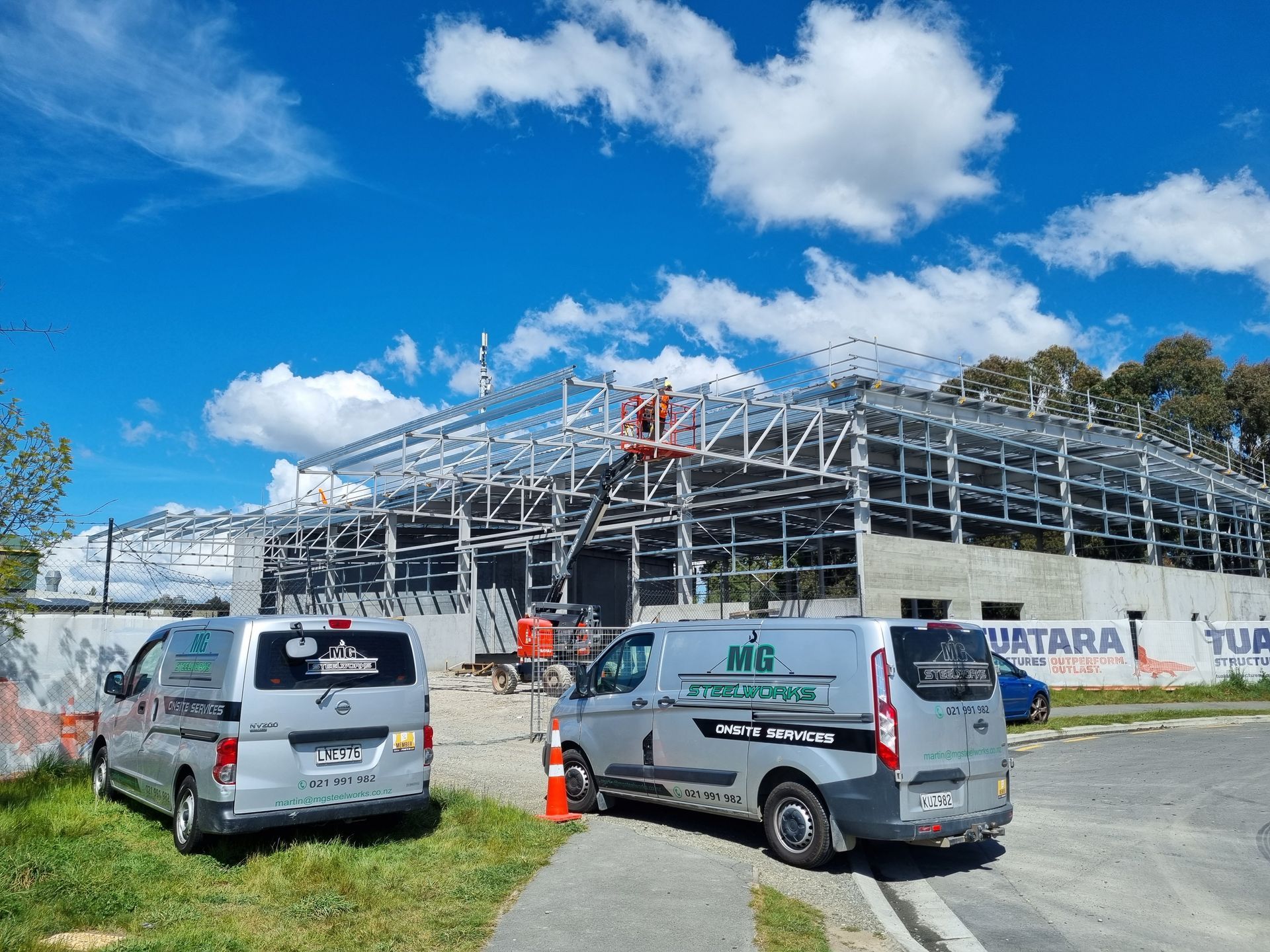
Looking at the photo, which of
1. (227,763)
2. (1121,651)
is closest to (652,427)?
(1121,651)

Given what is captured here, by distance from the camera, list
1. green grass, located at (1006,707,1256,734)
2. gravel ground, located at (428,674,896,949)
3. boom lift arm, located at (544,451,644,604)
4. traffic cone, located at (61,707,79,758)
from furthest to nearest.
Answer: boom lift arm, located at (544,451,644,604) → green grass, located at (1006,707,1256,734) → traffic cone, located at (61,707,79,758) → gravel ground, located at (428,674,896,949)

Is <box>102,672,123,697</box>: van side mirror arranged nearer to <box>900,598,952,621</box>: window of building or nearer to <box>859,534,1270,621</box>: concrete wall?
<box>859,534,1270,621</box>: concrete wall

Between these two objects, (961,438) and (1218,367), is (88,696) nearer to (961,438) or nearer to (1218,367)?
(961,438)

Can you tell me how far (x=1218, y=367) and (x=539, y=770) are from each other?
50371mm

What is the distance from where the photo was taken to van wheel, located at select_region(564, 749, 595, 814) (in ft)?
33.1

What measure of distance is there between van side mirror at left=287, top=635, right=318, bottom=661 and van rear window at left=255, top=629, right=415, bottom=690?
0.05 feet

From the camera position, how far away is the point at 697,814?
10.2 m

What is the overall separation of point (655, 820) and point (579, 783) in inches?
34.1

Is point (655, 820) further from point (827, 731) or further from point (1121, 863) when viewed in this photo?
point (1121, 863)

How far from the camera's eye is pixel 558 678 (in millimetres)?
19188

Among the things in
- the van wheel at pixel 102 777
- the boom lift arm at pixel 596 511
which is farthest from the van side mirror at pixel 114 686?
the boom lift arm at pixel 596 511

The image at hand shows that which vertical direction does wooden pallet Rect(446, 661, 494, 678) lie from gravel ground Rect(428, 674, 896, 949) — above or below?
above

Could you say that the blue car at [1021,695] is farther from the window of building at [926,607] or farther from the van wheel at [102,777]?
the van wheel at [102,777]

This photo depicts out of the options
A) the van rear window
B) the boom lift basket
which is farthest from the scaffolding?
the van rear window
